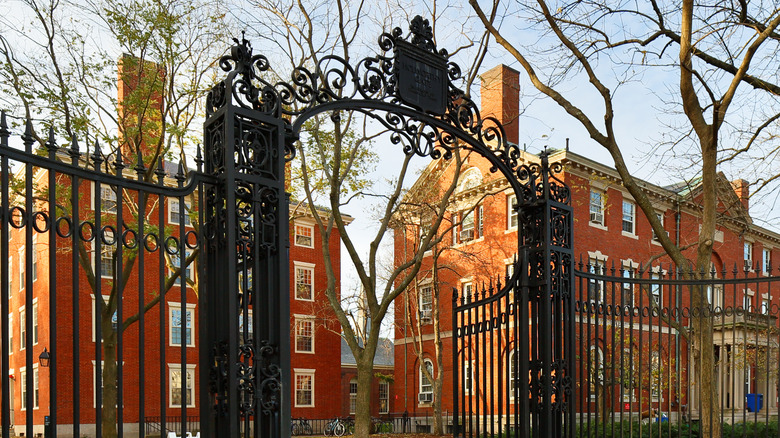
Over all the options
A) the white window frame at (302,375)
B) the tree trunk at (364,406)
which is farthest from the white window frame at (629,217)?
the tree trunk at (364,406)

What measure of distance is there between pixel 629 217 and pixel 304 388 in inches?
612

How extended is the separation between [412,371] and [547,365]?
88.1ft

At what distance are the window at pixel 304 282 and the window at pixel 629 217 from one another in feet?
44.6

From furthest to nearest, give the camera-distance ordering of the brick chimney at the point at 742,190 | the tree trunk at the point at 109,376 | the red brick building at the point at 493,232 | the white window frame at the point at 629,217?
1. the white window frame at the point at 629,217
2. the red brick building at the point at 493,232
3. the tree trunk at the point at 109,376
4. the brick chimney at the point at 742,190

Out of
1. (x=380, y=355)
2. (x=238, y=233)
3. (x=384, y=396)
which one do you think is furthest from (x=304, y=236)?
(x=238, y=233)

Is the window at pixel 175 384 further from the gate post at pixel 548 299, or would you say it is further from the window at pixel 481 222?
the gate post at pixel 548 299

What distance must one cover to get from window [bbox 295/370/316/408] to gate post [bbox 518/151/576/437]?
27338 millimetres

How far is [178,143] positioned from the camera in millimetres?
16219

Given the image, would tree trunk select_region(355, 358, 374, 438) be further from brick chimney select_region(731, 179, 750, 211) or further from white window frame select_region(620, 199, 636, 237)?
white window frame select_region(620, 199, 636, 237)

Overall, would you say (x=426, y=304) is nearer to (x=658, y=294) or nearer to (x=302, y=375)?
(x=302, y=375)

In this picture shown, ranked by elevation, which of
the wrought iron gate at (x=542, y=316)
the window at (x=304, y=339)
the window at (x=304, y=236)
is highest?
the window at (x=304, y=236)

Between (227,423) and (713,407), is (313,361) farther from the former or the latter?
(227,423)

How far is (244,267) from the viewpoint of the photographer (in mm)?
4727

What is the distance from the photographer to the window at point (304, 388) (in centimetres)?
3306
